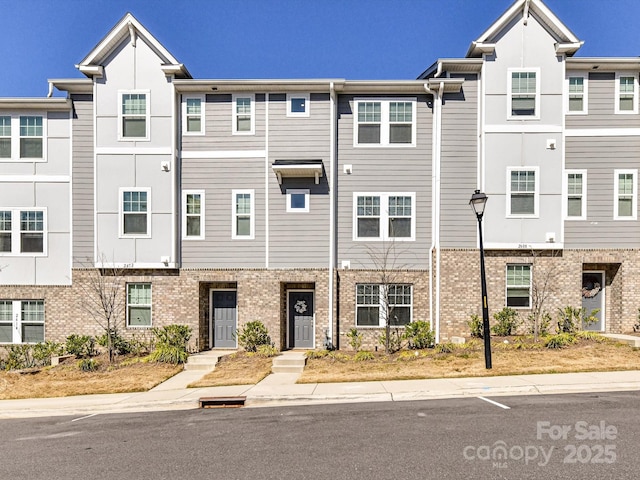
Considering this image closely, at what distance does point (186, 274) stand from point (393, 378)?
8282mm

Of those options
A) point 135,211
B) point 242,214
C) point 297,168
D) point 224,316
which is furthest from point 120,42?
point 224,316

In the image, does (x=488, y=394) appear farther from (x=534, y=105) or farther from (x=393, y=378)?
(x=534, y=105)

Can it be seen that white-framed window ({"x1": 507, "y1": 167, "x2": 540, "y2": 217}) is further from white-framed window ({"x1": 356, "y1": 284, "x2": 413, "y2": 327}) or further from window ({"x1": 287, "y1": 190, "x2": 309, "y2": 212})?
window ({"x1": 287, "y1": 190, "x2": 309, "y2": 212})

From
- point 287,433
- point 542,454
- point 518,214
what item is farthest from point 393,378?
point 518,214

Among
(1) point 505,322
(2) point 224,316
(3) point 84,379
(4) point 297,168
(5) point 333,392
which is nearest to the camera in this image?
(5) point 333,392

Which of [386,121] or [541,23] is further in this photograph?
[386,121]

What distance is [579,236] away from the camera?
16.0 meters

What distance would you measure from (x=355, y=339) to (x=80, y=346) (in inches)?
369

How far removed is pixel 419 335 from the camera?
15.0 metres

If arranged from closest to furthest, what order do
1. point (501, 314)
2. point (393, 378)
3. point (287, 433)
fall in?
point (287, 433), point (393, 378), point (501, 314)

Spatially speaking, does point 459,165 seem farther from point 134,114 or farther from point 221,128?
point 134,114

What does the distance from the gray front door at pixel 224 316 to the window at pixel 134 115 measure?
6.26 m

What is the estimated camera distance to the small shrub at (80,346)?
50.3 ft

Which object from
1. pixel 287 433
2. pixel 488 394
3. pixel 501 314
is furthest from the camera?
pixel 501 314
